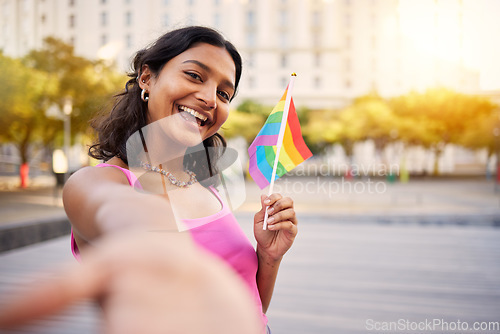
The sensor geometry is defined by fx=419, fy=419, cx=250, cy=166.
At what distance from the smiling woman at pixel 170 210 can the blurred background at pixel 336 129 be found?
215 millimetres

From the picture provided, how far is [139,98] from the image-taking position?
113cm

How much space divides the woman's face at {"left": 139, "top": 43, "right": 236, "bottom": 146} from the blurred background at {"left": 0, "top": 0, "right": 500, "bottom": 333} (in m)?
0.24

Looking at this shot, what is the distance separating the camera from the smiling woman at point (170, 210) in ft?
1.47

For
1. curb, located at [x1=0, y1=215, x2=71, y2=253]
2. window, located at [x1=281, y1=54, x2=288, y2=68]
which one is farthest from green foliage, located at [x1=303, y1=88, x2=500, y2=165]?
window, located at [x1=281, y1=54, x2=288, y2=68]

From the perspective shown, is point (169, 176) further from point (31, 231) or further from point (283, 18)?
point (283, 18)

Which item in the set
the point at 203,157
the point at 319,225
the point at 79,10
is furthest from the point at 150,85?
the point at 79,10

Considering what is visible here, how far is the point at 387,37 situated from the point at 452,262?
4526 cm

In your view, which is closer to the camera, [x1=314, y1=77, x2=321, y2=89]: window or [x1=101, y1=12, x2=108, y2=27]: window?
[x1=101, y1=12, x2=108, y2=27]: window

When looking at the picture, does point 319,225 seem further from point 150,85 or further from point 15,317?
point 15,317

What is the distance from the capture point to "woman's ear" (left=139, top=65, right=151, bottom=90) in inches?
41.9

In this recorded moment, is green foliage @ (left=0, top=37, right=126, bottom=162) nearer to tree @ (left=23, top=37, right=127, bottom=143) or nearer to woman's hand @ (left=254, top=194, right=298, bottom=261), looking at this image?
tree @ (left=23, top=37, right=127, bottom=143)

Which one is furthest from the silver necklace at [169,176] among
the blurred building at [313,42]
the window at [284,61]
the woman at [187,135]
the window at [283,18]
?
the window at [283,18]

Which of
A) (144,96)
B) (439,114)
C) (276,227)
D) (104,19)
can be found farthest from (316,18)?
(276,227)

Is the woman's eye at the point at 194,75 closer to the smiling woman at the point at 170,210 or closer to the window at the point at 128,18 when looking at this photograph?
the smiling woman at the point at 170,210
